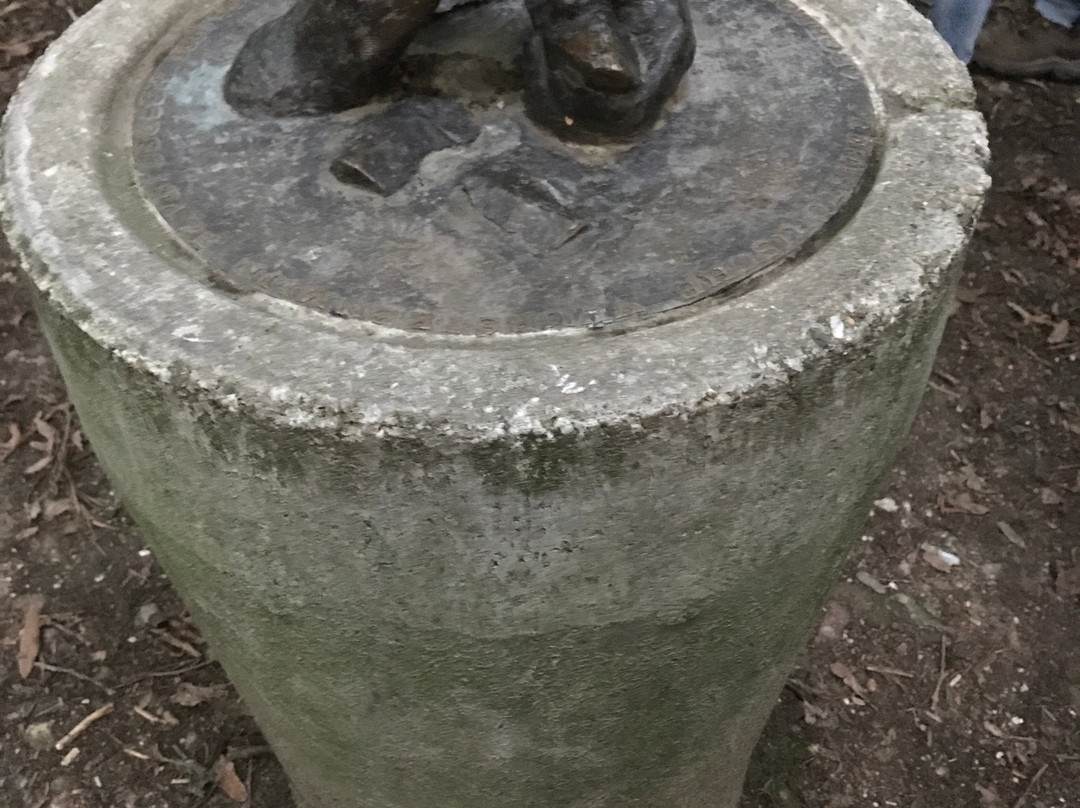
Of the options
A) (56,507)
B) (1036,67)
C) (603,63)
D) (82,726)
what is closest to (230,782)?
(82,726)

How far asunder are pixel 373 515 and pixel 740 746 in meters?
Answer: 1.01

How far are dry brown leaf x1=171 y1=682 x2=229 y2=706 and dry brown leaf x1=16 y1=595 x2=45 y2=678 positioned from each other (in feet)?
1.18

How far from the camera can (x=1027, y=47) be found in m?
4.58

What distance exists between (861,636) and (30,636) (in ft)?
6.41

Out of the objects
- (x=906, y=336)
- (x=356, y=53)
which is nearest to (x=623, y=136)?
(x=356, y=53)

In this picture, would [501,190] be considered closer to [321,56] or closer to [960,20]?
[321,56]

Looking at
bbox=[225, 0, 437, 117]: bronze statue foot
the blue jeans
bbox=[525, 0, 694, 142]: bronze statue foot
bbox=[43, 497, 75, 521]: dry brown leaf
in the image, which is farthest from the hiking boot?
bbox=[43, 497, 75, 521]: dry brown leaf

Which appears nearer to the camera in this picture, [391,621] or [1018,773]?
[391,621]

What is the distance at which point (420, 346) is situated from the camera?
4.29 ft

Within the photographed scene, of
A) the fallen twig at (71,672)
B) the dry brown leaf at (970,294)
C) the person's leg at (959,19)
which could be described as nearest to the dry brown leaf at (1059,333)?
the dry brown leaf at (970,294)

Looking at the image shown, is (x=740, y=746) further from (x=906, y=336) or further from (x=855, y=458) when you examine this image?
(x=906, y=336)

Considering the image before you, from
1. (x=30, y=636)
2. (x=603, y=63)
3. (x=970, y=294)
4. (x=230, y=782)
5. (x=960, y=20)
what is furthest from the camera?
(x=960, y=20)

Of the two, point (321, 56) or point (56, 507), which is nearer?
point (321, 56)

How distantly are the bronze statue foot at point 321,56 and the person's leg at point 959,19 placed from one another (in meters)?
2.72
